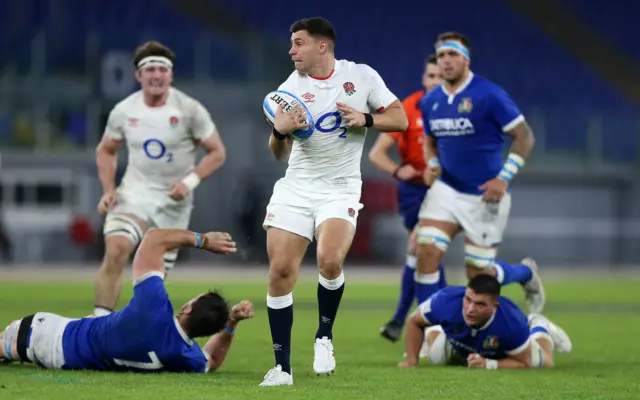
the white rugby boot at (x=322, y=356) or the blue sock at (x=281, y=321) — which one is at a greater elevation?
the blue sock at (x=281, y=321)

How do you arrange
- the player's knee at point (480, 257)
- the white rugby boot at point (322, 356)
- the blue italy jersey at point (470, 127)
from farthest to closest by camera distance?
the player's knee at point (480, 257) < the blue italy jersey at point (470, 127) < the white rugby boot at point (322, 356)

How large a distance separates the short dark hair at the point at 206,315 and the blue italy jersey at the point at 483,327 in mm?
1806

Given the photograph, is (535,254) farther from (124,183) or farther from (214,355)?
(214,355)

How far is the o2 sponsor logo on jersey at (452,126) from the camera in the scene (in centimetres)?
973

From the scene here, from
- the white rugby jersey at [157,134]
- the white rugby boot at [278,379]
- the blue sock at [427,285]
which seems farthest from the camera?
the white rugby jersey at [157,134]

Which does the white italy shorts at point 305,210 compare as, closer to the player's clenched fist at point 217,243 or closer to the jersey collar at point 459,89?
the player's clenched fist at point 217,243

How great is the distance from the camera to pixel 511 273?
32.9 feet

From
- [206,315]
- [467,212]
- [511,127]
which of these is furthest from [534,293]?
[206,315]

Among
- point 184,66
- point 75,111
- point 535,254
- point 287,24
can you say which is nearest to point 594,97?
point 535,254

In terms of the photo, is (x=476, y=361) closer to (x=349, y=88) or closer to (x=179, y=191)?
(x=349, y=88)

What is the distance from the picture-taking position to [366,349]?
33.4ft

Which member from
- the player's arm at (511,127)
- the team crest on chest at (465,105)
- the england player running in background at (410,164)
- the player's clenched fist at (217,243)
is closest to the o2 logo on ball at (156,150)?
the england player running in background at (410,164)

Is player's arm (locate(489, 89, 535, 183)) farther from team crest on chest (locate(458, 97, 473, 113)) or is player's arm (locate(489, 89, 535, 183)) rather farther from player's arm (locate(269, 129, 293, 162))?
player's arm (locate(269, 129, 293, 162))

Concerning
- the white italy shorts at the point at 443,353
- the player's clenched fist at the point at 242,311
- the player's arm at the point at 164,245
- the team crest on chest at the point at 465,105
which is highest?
the team crest on chest at the point at 465,105
